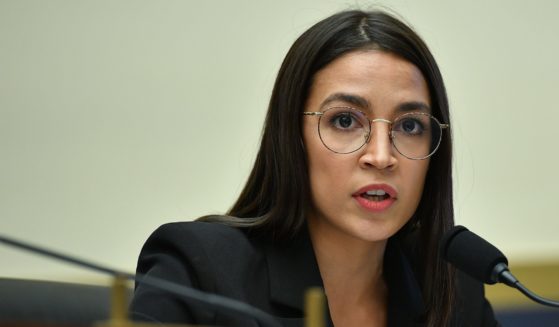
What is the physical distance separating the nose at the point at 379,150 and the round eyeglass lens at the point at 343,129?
14 millimetres

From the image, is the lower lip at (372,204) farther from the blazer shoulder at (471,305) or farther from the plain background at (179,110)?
the plain background at (179,110)

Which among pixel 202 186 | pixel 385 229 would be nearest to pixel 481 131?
pixel 202 186

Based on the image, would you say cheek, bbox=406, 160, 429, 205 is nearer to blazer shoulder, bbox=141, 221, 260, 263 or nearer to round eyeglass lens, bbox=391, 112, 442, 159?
round eyeglass lens, bbox=391, 112, 442, 159

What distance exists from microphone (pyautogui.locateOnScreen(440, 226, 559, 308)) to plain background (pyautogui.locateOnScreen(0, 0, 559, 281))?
4.87 ft

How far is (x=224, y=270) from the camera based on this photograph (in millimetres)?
1712

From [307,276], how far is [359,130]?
30 cm

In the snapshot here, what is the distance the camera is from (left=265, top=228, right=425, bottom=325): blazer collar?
70.1 inches

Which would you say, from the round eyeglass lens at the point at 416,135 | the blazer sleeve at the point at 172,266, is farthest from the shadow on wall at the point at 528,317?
the blazer sleeve at the point at 172,266

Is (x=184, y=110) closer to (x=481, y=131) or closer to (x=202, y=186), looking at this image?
(x=202, y=186)

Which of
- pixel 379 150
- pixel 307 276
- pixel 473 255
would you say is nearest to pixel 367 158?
pixel 379 150

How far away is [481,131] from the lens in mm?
3295

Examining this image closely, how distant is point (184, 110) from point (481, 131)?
1.08 meters

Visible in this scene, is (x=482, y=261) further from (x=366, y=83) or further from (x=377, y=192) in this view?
(x=366, y=83)

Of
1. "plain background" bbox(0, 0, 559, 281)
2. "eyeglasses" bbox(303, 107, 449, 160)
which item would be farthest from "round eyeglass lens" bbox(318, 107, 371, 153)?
"plain background" bbox(0, 0, 559, 281)
